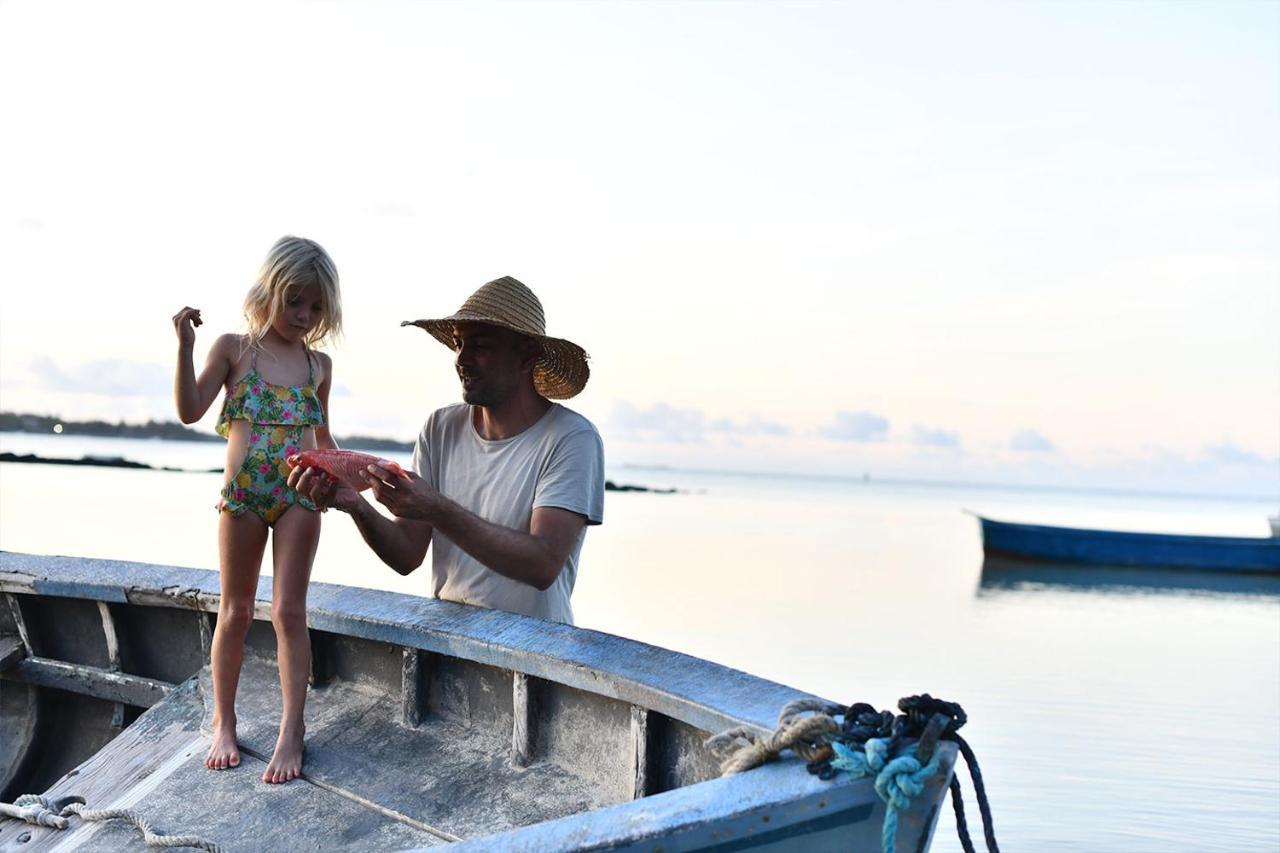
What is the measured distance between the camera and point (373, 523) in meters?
3.30

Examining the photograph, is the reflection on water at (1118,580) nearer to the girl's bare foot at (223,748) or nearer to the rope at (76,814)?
the girl's bare foot at (223,748)

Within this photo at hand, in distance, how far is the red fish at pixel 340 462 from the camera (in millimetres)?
2893

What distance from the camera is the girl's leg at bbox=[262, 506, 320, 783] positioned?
3053 millimetres

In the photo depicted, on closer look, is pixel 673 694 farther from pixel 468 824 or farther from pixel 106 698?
pixel 106 698

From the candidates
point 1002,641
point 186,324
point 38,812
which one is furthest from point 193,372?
point 1002,641

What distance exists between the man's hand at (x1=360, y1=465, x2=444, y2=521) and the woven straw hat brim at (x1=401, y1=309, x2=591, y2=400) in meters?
0.65

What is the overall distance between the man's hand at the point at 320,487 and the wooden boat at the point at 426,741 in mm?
433

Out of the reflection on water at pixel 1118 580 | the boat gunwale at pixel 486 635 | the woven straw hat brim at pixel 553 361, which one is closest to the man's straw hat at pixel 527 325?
the woven straw hat brim at pixel 553 361

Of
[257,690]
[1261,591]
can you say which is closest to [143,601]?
[257,690]

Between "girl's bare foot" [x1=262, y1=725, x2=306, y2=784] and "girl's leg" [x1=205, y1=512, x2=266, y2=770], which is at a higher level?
"girl's leg" [x1=205, y1=512, x2=266, y2=770]

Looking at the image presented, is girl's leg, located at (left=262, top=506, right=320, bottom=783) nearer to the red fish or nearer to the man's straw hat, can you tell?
the red fish

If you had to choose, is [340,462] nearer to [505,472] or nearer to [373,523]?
[373,523]

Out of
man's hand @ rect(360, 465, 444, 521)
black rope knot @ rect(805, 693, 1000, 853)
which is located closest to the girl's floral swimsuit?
man's hand @ rect(360, 465, 444, 521)

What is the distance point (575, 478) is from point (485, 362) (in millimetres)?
451
